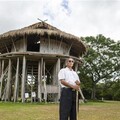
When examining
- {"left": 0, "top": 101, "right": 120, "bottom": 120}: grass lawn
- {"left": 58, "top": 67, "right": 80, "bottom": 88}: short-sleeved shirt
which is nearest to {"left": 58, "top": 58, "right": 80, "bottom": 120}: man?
{"left": 58, "top": 67, "right": 80, "bottom": 88}: short-sleeved shirt

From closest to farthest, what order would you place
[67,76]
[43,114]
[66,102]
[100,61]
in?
[66,102] → [67,76] → [43,114] → [100,61]

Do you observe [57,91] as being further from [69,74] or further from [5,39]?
[69,74]

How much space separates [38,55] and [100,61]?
22649 millimetres

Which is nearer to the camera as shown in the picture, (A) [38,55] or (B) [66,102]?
(B) [66,102]

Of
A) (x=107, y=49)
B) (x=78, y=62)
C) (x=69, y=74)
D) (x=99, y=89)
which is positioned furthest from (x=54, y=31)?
(x=99, y=89)

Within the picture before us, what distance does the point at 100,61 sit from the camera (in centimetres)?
4772

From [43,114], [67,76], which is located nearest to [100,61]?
[43,114]

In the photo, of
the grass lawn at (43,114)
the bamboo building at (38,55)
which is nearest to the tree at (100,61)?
the bamboo building at (38,55)

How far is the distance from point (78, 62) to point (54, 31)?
456 centimetres

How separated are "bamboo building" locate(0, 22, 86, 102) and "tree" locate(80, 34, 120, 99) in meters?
15.2

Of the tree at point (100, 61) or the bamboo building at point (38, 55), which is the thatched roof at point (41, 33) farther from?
the tree at point (100, 61)

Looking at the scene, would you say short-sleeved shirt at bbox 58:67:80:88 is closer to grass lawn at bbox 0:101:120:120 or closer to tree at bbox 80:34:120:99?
grass lawn at bbox 0:101:120:120

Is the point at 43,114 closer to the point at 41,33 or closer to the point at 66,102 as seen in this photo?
the point at 66,102

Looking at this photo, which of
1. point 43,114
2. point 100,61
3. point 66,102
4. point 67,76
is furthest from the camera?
point 100,61
